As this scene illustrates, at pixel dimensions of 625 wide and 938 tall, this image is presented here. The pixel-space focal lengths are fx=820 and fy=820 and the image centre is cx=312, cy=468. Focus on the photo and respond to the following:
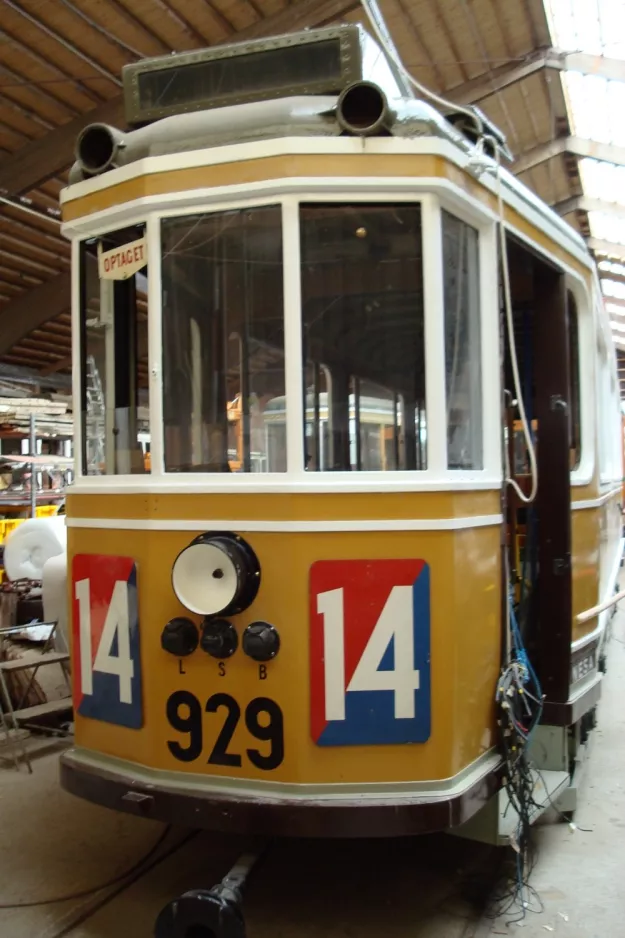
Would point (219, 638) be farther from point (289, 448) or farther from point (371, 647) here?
point (289, 448)

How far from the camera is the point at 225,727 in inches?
103

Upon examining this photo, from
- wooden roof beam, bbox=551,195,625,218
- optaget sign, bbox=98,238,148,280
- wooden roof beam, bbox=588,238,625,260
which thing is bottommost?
optaget sign, bbox=98,238,148,280

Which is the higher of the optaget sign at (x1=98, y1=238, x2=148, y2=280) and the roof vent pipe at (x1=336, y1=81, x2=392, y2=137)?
the roof vent pipe at (x1=336, y1=81, x2=392, y2=137)

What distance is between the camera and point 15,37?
6.50 metres

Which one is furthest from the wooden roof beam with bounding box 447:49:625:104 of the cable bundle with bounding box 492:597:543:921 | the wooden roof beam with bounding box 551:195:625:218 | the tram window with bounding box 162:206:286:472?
the cable bundle with bounding box 492:597:543:921

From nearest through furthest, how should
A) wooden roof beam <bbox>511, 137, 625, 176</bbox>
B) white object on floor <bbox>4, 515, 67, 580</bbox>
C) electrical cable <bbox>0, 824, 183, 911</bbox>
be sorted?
electrical cable <bbox>0, 824, 183, 911</bbox> < white object on floor <bbox>4, 515, 67, 580</bbox> < wooden roof beam <bbox>511, 137, 625, 176</bbox>

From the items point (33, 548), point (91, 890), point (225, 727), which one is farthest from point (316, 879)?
point (33, 548)

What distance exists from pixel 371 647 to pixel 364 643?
0.08 feet

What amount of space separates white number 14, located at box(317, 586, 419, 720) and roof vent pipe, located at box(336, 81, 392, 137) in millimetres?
1431

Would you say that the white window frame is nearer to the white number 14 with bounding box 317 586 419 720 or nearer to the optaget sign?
the optaget sign

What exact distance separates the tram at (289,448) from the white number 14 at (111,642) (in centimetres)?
1

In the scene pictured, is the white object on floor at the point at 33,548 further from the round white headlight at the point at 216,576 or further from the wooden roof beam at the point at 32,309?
the round white headlight at the point at 216,576

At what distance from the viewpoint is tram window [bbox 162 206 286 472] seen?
8.69ft

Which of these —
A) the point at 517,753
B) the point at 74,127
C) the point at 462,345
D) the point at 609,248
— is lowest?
the point at 517,753
